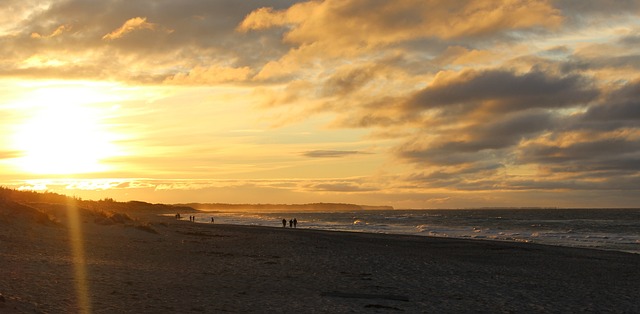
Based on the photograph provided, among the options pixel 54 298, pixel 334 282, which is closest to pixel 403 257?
pixel 334 282

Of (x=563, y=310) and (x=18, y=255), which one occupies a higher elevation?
(x=18, y=255)

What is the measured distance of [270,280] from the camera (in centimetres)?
2114

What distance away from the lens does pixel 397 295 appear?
1933 centimetres

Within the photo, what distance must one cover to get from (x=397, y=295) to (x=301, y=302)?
3.70m

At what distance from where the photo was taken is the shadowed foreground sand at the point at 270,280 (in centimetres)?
1552

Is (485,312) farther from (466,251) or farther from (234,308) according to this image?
(466,251)

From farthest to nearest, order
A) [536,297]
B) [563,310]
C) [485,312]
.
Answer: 1. [536,297]
2. [563,310]
3. [485,312]

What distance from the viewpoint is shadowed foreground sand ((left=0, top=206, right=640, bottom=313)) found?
15.5 meters

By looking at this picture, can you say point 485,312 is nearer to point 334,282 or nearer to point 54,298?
point 334,282

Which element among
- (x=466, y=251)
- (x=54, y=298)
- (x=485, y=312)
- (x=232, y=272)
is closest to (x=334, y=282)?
(x=232, y=272)

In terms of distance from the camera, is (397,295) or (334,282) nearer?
(397,295)

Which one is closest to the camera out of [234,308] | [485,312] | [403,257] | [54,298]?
[54,298]

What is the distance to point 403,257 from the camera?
115 ft

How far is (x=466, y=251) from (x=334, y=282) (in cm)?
2328
